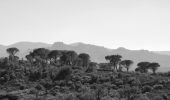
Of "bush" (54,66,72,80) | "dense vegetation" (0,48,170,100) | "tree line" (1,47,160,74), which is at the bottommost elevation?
"dense vegetation" (0,48,170,100)

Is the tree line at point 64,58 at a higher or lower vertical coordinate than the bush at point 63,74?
higher

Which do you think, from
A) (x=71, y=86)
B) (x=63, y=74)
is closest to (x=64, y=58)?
(x=63, y=74)

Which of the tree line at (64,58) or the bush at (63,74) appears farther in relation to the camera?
the tree line at (64,58)

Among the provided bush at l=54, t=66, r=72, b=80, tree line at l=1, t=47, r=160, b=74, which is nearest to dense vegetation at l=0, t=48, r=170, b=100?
bush at l=54, t=66, r=72, b=80

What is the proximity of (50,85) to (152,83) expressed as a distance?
36.5 m

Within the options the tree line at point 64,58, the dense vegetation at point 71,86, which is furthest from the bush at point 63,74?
the tree line at point 64,58

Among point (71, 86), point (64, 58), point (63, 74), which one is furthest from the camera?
point (64, 58)

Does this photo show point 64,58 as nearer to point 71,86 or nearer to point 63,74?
point 63,74

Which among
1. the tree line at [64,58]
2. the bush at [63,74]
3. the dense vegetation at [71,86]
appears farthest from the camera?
the tree line at [64,58]

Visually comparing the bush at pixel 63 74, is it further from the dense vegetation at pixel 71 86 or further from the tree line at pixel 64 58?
the tree line at pixel 64 58

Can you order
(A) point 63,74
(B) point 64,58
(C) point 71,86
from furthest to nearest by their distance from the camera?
(B) point 64,58, (A) point 63,74, (C) point 71,86

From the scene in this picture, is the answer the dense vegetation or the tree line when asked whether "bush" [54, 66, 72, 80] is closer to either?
the dense vegetation

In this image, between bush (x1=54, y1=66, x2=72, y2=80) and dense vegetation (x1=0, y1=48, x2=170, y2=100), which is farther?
bush (x1=54, y1=66, x2=72, y2=80)

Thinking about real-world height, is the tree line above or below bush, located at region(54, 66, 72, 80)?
above
